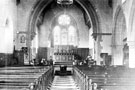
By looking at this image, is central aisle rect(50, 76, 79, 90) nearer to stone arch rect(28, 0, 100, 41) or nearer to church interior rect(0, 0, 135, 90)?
church interior rect(0, 0, 135, 90)

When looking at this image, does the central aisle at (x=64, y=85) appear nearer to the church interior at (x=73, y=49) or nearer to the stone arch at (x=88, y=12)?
the church interior at (x=73, y=49)

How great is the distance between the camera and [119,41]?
20625mm

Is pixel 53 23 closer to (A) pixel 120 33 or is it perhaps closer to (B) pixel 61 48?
(B) pixel 61 48

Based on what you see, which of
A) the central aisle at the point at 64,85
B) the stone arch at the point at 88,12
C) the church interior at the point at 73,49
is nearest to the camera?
the central aisle at the point at 64,85

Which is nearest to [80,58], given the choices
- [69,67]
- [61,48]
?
[61,48]

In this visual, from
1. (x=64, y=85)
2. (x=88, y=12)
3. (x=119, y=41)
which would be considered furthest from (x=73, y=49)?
(x=64, y=85)

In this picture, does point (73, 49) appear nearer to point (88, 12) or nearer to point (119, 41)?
point (88, 12)

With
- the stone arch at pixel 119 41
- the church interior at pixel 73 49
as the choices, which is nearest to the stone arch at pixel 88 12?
the church interior at pixel 73 49

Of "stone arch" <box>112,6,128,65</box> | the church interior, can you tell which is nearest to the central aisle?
the church interior

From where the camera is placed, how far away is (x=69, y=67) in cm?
2364

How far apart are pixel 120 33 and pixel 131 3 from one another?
17.0 feet

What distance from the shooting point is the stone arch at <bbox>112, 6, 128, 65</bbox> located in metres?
20.1

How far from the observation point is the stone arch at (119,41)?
20141mm

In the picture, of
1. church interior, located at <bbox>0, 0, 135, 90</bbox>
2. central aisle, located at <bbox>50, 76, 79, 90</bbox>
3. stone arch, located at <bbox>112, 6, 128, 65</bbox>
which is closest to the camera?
central aisle, located at <bbox>50, 76, 79, 90</bbox>
